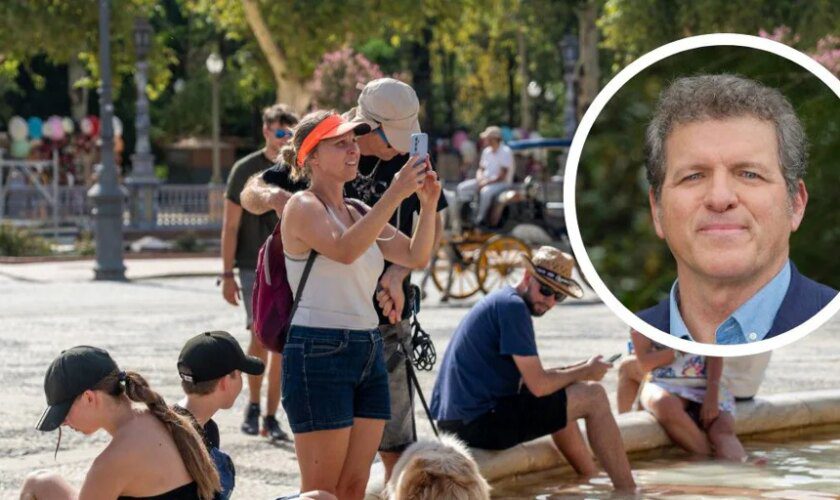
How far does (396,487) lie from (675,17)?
32025mm

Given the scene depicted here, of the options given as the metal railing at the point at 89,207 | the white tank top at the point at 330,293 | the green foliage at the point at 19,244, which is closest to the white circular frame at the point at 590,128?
the white tank top at the point at 330,293

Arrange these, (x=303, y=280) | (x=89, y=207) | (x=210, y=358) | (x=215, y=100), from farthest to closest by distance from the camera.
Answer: (x=215, y=100), (x=89, y=207), (x=303, y=280), (x=210, y=358)

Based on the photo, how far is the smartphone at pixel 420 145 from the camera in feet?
12.8

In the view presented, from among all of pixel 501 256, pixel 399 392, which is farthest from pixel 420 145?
pixel 501 256

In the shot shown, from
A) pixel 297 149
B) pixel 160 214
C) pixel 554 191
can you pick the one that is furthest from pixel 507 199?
pixel 160 214

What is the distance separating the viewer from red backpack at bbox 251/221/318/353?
15.6ft

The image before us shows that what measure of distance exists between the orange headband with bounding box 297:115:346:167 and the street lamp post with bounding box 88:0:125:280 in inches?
706

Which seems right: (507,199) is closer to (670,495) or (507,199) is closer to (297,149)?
(670,495)

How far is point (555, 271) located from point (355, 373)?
1.98m

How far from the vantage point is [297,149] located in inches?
187

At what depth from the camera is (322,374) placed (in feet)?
15.2

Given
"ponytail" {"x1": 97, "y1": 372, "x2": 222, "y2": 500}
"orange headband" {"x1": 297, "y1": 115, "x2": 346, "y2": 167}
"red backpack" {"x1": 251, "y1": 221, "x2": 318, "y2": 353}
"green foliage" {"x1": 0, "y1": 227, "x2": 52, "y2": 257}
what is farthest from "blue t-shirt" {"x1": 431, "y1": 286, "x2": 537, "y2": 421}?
"green foliage" {"x1": 0, "y1": 227, "x2": 52, "y2": 257}

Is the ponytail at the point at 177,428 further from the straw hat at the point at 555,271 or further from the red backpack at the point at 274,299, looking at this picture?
the straw hat at the point at 555,271

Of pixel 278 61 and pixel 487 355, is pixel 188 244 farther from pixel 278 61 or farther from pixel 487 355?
pixel 487 355
